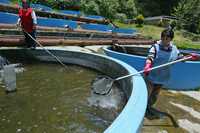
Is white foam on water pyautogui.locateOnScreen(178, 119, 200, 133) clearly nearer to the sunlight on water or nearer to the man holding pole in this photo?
the sunlight on water

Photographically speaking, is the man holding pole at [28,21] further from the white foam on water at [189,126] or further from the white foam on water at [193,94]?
the white foam on water at [189,126]

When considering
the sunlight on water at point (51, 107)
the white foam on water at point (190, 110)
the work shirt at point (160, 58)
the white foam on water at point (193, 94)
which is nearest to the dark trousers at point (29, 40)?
the sunlight on water at point (51, 107)

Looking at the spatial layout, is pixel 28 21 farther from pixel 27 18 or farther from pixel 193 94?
pixel 193 94

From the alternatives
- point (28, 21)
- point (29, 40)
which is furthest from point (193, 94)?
point (28, 21)

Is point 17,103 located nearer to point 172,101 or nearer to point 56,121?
point 56,121

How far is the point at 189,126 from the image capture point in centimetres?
620

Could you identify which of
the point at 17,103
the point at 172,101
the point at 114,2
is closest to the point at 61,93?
the point at 17,103

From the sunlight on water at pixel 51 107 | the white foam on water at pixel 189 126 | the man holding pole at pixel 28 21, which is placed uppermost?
the man holding pole at pixel 28 21

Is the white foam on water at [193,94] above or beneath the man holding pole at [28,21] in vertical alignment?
beneath

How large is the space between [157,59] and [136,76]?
2.82 ft

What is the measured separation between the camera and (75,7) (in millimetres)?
42531

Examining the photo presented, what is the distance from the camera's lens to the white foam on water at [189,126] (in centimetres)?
603

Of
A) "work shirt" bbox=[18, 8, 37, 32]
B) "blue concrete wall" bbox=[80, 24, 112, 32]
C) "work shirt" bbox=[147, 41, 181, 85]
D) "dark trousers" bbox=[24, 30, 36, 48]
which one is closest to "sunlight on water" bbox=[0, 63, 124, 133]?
"work shirt" bbox=[147, 41, 181, 85]

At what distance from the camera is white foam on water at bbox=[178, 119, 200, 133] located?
19.8 ft
